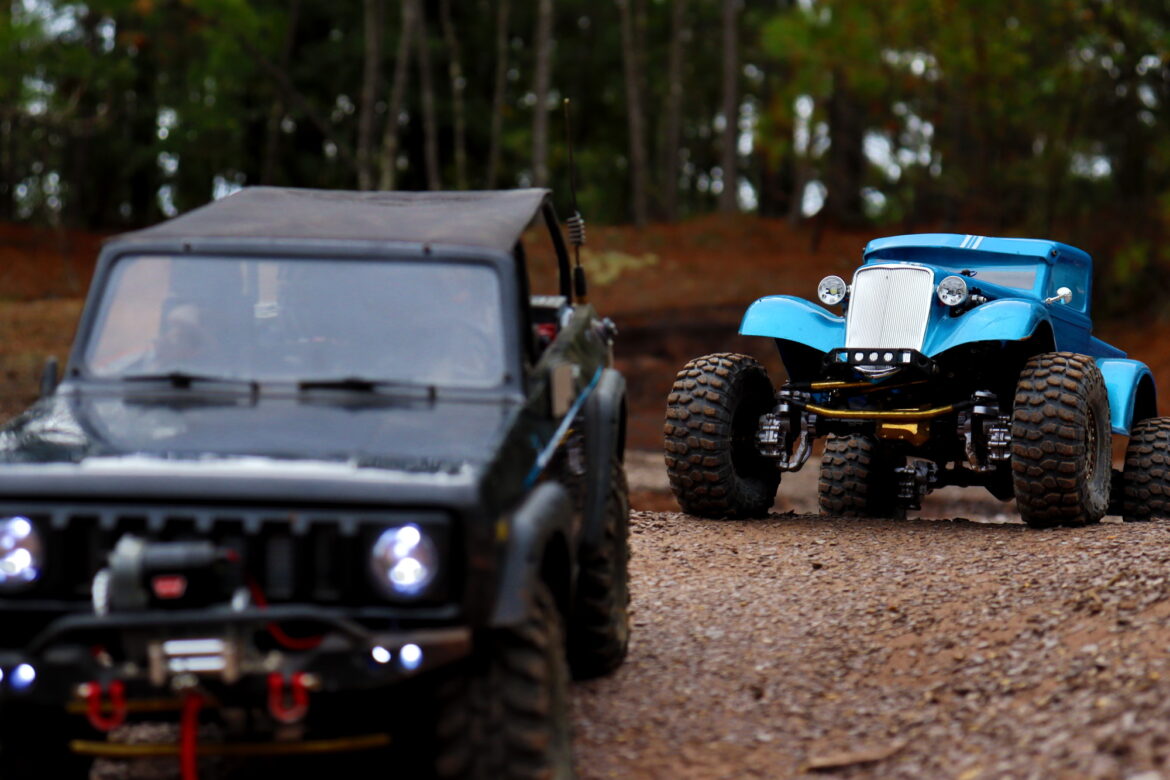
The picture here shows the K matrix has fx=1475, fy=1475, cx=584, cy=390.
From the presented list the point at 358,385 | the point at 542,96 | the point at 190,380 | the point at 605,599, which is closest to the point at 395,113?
the point at 542,96

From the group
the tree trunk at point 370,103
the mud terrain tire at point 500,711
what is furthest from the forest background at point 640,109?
the mud terrain tire at point 500,711

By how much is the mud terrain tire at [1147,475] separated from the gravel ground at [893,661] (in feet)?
4.76

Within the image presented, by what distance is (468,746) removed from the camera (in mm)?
4270

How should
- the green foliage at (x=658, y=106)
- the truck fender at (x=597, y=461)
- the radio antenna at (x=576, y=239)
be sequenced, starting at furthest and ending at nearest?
the green foliage at (x=658, y=106), the radio antenna at (x=576, y=239), the truck fender at (x=597, y=461)

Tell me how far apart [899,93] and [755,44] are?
14.9 metres

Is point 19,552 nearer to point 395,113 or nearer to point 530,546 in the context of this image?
point 530,546

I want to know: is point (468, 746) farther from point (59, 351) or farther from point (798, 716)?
point (59, 351)

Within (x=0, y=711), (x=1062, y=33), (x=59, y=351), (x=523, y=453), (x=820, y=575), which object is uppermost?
(x=1062, y=33)

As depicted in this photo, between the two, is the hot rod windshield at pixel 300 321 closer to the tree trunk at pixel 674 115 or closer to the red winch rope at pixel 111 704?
the red winch rope at pixel 111 704

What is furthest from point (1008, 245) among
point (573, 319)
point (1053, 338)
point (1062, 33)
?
point (1062, 33)

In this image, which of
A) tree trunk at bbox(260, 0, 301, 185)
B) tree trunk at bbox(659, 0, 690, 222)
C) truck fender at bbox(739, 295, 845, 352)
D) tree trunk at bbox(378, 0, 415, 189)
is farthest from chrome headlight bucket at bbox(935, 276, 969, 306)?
tree trunk at bbox(260, 0, 301, 185)

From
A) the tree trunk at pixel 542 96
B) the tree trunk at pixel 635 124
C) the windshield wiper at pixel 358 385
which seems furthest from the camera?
the tree trunk at pixel 635 124

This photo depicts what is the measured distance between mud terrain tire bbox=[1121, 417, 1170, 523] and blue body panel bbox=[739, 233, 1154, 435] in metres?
0.27

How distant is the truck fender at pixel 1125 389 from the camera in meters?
10.6
